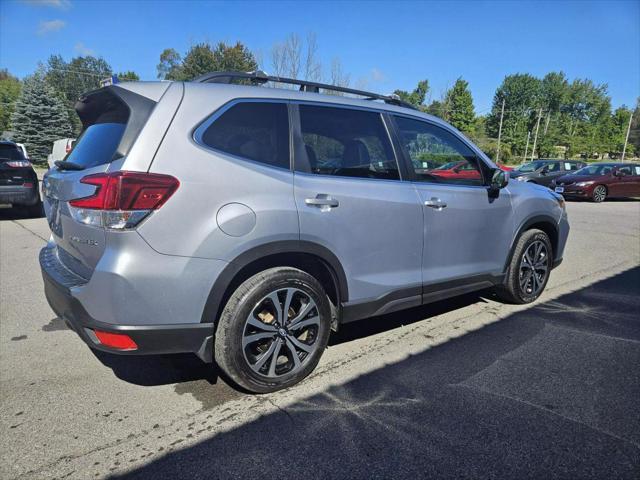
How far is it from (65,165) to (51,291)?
782mm

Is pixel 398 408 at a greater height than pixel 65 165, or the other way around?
pixel 65 165

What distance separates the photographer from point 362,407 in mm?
2590

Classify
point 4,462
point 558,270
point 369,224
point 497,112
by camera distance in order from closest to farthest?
point 4,462 < point 369,224 < point 558,270 < point 497,112

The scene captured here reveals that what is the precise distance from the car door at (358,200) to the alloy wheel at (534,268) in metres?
1.64

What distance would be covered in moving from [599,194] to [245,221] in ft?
59.5

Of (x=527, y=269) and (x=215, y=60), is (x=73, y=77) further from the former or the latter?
(x=527, y=269)

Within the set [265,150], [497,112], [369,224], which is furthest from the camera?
[497,112]

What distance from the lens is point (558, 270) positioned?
6.12 meters

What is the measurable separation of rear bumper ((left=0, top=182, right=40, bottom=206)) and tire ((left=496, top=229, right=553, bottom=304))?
948 centimetres

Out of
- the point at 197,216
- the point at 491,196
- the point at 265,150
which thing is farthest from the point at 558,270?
the point at 197,216

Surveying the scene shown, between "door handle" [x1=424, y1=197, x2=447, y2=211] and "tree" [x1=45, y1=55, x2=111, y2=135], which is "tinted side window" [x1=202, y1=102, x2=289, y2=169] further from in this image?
"tree" [x1=45, y1=55, x2=111, y2=135]

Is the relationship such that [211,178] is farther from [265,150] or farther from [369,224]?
[369,224]

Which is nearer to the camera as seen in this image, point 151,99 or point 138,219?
point 138,219

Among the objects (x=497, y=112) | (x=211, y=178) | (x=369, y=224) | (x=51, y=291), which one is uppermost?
(x=497, y=112)
